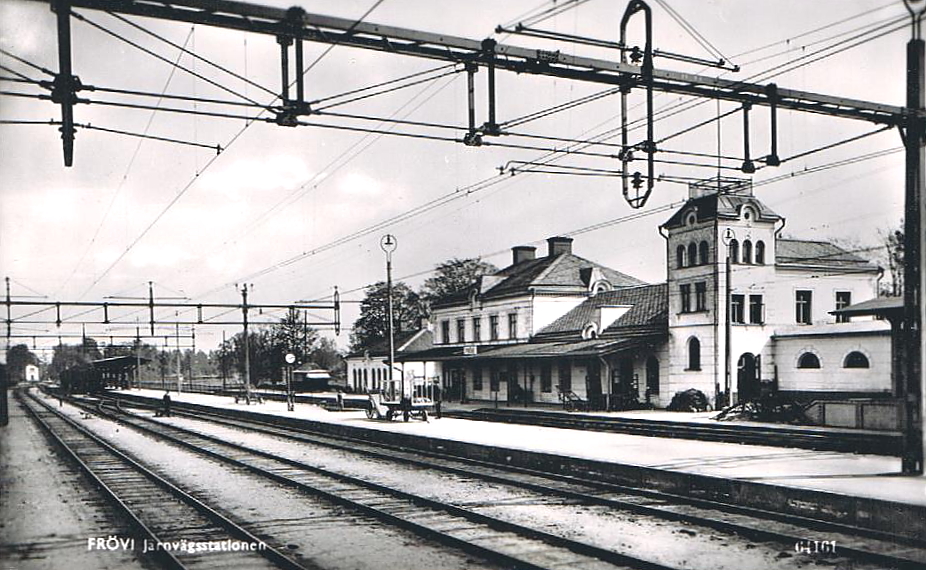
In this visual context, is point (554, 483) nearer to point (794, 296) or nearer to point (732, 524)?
point (732, 524)

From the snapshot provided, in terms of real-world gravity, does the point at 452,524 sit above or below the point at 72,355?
above

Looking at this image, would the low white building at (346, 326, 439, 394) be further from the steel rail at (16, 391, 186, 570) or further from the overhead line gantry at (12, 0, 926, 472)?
the overhead line gantry at (12, 0, 926, 472)

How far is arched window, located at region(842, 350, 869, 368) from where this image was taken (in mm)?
27625

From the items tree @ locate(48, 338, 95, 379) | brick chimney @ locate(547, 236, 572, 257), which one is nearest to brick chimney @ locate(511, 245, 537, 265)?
brick chimney @ locate(547, 236, 572, 257)

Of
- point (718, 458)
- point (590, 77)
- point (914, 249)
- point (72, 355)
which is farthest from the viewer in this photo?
point (72, 355)

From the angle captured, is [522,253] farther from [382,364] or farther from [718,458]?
[718,458]

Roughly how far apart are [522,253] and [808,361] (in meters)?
23.9

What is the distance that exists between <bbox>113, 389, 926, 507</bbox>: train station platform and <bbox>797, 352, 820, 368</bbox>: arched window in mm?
11331

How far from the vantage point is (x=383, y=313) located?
80.0 metres

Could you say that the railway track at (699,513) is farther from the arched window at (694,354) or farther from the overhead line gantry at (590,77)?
the arched window at (694,354)

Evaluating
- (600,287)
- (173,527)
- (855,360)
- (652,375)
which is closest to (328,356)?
(600,287)

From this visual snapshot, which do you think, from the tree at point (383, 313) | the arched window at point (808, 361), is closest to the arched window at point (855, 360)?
the arched window at point (808, 361)

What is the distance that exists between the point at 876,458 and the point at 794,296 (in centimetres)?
2027

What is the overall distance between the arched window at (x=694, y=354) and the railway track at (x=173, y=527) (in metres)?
21.9
